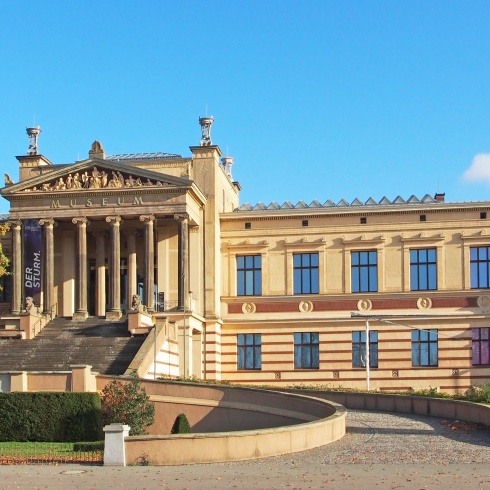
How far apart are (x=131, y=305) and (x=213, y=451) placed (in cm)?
2743

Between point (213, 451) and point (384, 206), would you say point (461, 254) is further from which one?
point (213, 451)

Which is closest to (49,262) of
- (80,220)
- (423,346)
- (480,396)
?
(80,220)

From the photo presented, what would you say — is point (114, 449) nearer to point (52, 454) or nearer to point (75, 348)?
point (52, 454)

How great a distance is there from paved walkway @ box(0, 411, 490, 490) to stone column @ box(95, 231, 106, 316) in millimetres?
28866

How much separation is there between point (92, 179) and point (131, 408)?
2184 centimetres

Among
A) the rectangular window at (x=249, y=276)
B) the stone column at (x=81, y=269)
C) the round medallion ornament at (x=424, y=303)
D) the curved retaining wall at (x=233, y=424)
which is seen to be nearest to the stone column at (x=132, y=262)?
the stone column at (x=81, y=269)

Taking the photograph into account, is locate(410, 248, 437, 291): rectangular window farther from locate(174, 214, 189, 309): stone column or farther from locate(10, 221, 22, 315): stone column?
locate(10, 221, 22, 315): stone column

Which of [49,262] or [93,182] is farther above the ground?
[93,182]

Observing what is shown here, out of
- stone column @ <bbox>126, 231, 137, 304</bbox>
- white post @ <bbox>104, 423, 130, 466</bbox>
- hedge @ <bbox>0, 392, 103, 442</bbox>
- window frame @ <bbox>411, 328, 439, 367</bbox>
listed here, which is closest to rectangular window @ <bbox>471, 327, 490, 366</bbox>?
window frame @ <bbox>411, 328, 439, 367</bbox>

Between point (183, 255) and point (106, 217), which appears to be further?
point (183, 255)

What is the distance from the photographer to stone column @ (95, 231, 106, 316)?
5772 centimetres

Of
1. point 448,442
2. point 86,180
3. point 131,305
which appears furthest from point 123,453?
point 86,180

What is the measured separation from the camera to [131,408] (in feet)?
118

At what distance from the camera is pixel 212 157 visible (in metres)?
58.0
